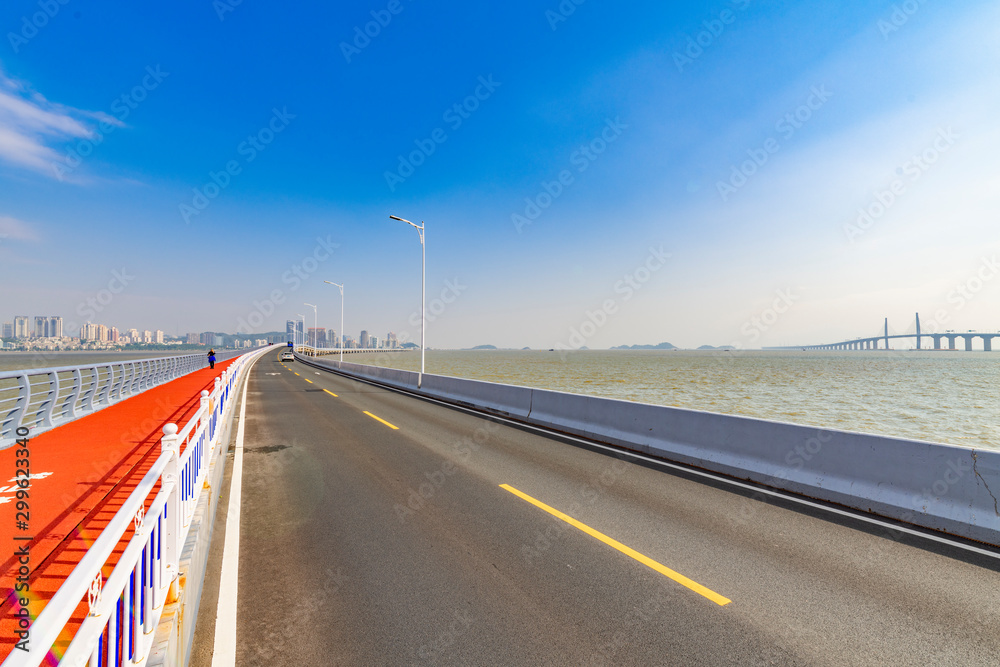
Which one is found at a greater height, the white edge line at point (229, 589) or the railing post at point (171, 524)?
the railing post at point (171, 524)

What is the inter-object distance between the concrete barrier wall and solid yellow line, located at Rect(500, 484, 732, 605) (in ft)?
12.3

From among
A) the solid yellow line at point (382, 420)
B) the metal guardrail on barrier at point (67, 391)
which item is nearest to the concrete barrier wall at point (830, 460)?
the solid yellow line at point (382, 420)

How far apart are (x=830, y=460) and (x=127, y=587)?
826 cm

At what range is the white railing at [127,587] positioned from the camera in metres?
1.54

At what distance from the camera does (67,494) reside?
620 centimetres

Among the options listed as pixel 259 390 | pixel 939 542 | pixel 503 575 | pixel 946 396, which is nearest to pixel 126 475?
pixel 503 575

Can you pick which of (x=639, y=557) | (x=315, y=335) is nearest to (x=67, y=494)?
(x=639, y=557)

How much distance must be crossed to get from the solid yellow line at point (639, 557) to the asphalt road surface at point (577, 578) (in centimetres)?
3

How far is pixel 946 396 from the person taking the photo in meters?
35.2

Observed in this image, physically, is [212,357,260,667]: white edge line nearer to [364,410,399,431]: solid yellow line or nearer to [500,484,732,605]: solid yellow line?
[500,484,732,605]: solid yellow line

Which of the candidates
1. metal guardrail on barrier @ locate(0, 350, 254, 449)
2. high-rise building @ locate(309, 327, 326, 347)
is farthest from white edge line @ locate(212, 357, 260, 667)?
high-rise building @ locate(309, 327, 326, 347)

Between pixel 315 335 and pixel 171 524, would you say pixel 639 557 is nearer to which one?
pixel 171 524

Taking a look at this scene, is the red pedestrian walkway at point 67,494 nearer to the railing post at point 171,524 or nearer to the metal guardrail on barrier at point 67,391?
the metal guardrail on barrier at point 67,391

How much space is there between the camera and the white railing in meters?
1.54
